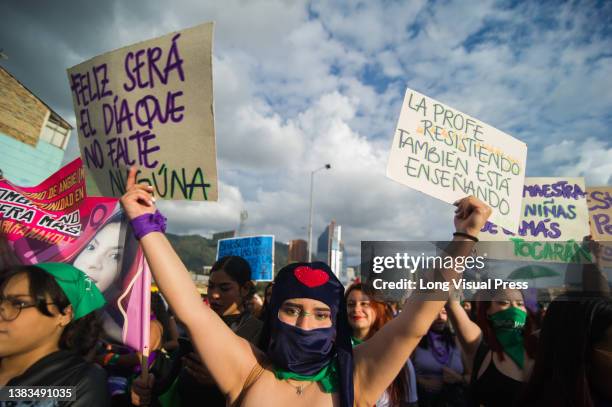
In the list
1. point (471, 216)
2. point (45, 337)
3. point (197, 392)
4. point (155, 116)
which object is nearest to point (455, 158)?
point (471, 216)

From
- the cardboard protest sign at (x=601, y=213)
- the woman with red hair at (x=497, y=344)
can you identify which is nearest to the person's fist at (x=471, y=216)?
the woman with red hair at (x=497, y=344)

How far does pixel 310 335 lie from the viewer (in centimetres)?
168

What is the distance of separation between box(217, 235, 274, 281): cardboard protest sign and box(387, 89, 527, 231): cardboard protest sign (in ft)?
24.2

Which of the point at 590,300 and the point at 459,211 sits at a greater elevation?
the point at 459,211

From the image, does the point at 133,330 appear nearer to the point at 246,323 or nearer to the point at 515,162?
the point at 246,323

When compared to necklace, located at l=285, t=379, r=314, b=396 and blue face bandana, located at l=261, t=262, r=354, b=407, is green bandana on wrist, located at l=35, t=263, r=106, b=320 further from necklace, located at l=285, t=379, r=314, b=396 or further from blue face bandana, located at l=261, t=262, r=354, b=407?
necklace, located at l=285, t=379, r=314, b=396

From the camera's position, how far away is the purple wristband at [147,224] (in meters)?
1.62

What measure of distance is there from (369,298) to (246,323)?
1171 mm

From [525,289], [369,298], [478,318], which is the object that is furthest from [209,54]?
[525,289]

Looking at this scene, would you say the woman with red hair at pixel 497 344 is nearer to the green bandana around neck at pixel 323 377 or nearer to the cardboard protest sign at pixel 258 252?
the green bandana around neck at pixel 323 377

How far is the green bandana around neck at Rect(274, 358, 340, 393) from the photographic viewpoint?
1.66 meters

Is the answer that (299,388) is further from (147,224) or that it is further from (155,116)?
(155,116)

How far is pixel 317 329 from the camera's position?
5.59 ft

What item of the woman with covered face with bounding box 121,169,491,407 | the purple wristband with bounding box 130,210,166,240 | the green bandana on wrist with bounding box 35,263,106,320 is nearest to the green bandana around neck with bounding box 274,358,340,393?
the woman with covered face with bounding box 121,169,491,407
